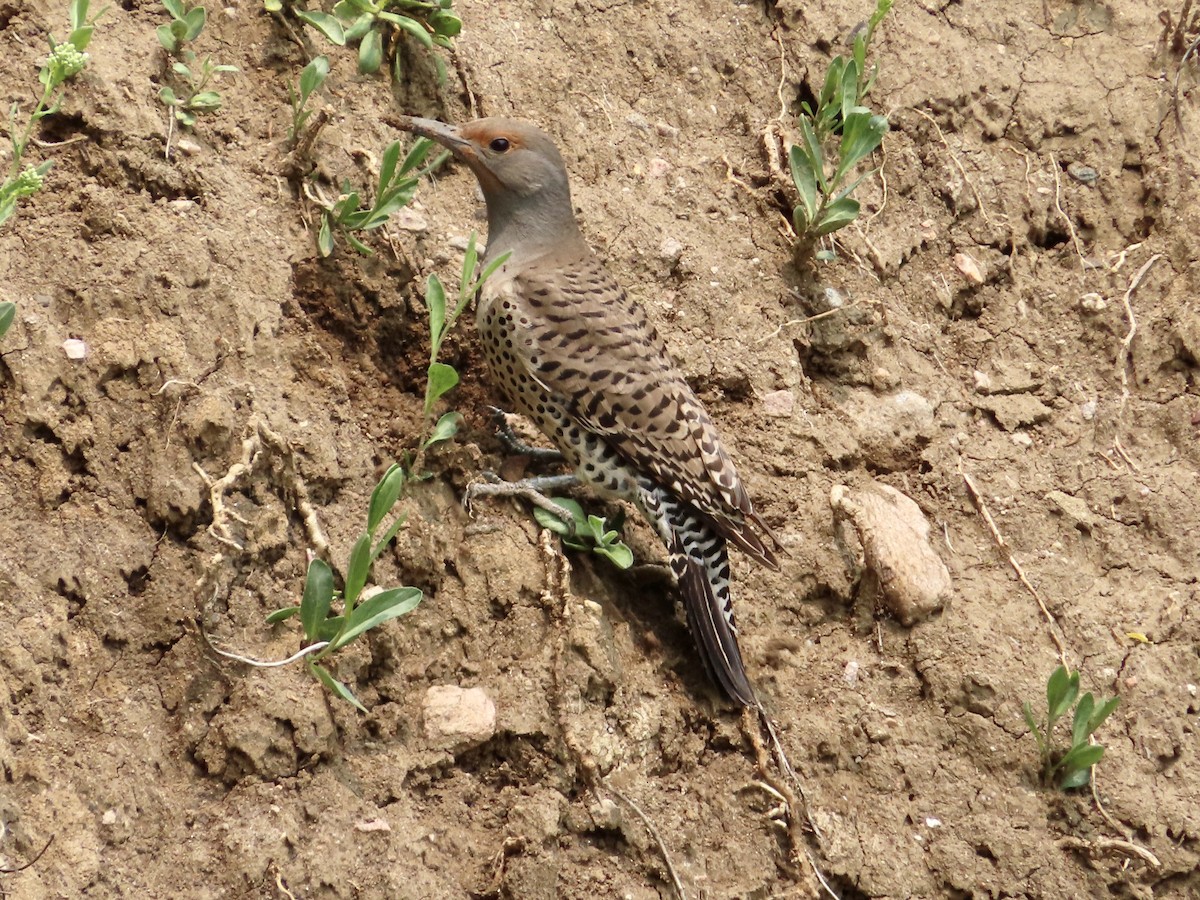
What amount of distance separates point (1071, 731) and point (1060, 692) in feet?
0.94

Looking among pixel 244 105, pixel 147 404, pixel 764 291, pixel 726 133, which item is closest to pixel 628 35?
pixel 726 133

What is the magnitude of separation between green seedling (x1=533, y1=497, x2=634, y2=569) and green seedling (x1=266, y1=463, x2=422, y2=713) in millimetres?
867

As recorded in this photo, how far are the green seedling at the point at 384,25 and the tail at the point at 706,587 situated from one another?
1.84 metres

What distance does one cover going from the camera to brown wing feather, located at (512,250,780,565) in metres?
4.50

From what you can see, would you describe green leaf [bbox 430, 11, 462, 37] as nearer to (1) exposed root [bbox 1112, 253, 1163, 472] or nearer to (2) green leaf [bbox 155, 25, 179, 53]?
(2) green leaf [bbox 155, 25, 179, 53]

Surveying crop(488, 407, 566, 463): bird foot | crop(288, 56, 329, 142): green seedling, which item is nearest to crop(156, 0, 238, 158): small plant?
crop(288, 56, 329, 142): green seedling

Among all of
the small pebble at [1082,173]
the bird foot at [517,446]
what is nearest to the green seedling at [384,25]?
the bird foot at [517,446]

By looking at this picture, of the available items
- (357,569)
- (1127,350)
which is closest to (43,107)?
(357,569)

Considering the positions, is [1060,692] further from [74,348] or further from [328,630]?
[74,348]

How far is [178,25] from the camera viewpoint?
4293mm

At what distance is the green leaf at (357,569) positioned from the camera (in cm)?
342

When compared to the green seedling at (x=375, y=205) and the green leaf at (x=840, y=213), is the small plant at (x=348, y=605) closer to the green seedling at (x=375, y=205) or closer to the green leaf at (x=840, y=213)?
the green seedling at (x=375, y=205)

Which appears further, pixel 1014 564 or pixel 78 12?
pixel 1014 564

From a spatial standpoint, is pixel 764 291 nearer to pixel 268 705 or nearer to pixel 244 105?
pixel 244 105
